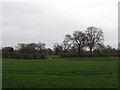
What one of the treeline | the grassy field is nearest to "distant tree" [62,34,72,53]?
the treeline

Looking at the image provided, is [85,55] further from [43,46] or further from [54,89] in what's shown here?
[54,89]

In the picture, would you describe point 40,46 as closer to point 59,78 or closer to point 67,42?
point 67,42

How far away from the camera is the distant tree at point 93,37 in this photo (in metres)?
129

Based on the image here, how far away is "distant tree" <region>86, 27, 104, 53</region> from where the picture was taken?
128900 mm

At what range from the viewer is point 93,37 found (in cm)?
13212

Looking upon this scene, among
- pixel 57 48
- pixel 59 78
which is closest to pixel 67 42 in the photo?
pixel 57 48

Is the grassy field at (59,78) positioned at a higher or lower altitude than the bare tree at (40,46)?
lower

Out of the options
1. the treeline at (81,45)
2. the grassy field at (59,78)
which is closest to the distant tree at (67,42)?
the treeline at (81,45)

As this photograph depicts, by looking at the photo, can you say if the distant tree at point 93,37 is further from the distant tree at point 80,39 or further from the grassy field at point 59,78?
the grassy field at point 59,78

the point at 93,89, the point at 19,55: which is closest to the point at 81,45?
the point at 19,55

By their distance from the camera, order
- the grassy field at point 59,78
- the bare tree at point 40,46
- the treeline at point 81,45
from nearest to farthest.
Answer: the grassy field at point 59,78 < the treeline at point 81,45 < the bare tree at point 40,46

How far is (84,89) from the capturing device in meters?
15.1

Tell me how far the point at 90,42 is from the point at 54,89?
377ft

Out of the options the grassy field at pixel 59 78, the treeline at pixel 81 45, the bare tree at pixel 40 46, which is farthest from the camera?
the bare tree at pixel 40 46
